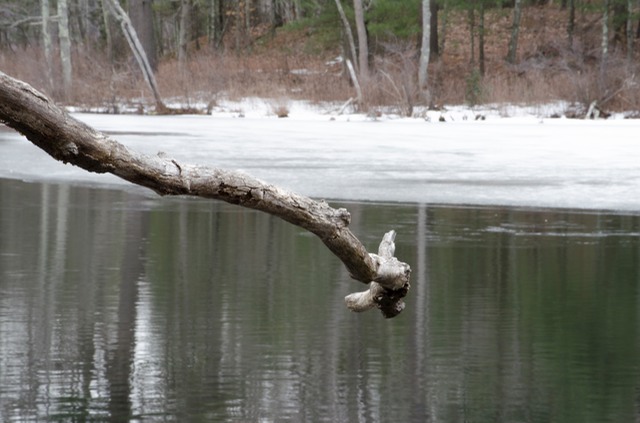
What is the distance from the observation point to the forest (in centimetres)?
3225

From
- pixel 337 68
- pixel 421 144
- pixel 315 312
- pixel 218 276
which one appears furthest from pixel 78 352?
pixel 337 68

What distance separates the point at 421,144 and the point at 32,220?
10.0m

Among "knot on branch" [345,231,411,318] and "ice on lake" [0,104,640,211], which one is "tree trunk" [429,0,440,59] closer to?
"ice on lake" [0,104,640,211]

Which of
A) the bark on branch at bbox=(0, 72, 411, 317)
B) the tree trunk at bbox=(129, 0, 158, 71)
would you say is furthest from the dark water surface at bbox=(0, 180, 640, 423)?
the tree trunk at bbox=(129, 0, 158, 71)

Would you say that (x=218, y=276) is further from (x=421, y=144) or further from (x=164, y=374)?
(x=421, y=144)

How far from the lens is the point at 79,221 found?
40.4 feet

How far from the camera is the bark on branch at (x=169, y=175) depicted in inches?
128

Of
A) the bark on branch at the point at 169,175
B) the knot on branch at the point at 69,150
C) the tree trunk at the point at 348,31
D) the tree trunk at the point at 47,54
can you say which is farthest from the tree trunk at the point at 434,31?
the knot on branch at the point at 69,150

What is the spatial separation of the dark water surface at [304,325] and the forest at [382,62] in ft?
64.8

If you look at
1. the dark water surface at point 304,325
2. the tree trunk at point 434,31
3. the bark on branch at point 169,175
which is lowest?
the dark water surface at point 304,325

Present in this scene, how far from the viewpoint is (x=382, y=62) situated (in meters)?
38.3

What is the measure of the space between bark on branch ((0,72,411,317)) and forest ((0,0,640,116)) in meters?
26.3

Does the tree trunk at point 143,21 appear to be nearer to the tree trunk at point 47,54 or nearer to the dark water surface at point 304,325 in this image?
the tree trunk at point 47,54

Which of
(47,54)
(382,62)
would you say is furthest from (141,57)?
(382,62)
